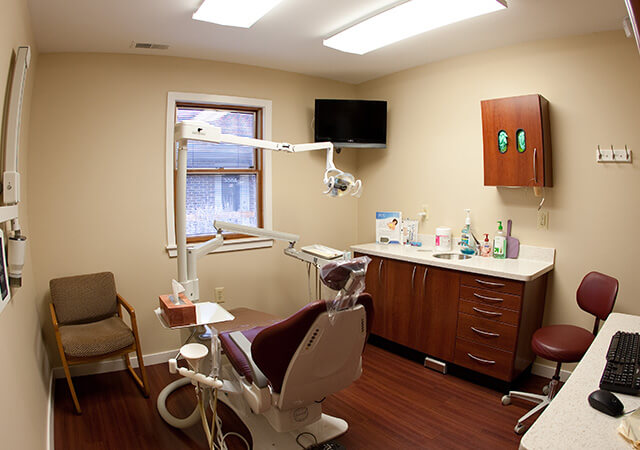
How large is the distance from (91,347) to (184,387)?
2.39 feet

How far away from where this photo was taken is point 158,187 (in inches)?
134

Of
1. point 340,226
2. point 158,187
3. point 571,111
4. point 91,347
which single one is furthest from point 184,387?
point 571,111

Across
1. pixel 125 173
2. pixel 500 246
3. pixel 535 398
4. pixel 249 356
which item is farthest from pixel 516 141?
pixel 125 173

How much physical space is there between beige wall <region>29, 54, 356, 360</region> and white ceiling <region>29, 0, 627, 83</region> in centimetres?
18

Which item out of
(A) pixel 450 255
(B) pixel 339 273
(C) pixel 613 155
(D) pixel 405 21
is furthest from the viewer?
(A) pixel 450 255

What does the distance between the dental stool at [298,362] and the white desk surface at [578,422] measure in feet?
3.03

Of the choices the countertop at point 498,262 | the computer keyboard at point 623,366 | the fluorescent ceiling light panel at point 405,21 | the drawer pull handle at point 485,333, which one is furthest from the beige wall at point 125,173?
the computer keyboard at point 623,366

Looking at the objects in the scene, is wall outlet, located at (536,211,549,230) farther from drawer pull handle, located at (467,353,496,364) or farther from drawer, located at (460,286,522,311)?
drawer pull handle, located at (467,353,496,364)

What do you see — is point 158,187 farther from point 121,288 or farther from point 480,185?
point 480,185

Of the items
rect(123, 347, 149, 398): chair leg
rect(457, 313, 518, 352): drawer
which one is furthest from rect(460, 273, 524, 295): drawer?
rect(123, 347, 149, 398): chair leg

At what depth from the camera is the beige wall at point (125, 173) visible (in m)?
3.03

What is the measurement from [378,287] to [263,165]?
61.3 inches

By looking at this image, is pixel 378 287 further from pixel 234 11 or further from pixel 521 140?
pixel 234 11

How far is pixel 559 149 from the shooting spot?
121 inches
